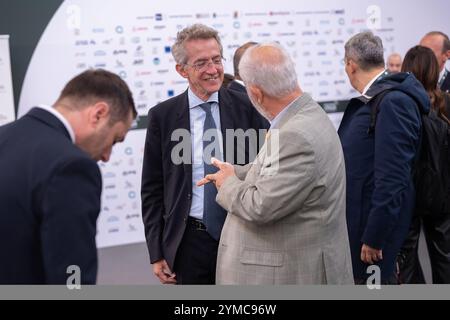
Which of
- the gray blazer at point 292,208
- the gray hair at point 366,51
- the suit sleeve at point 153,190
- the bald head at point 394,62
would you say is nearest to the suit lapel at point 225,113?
the suit sleeve at point 153,190

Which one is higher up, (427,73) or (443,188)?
(427,73)

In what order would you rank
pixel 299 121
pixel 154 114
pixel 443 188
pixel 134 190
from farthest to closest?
pixel 134 190
pixel 443 188
pixel 154 114
pixel 299 121

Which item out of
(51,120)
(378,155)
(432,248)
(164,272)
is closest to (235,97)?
(378,155)

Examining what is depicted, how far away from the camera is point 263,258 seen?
2041mm

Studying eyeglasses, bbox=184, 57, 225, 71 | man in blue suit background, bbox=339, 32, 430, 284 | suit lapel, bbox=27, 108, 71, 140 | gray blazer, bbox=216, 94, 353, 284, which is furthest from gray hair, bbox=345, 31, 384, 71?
suit lapel, bbox=27, 108, 71, 140

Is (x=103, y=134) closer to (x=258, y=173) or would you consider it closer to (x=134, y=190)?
(x=258, y=173)

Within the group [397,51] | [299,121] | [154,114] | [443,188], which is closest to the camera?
[299,121]

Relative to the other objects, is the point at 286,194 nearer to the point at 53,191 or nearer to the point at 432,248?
the point at 53,191

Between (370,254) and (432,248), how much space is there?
2.92 feet

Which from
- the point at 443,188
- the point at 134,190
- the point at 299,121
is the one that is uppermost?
the point at 299,121

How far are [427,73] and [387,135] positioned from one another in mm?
789

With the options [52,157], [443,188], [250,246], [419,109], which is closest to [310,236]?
[250,246]

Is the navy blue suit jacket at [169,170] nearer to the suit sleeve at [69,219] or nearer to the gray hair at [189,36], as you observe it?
the gray hair at [189,36]

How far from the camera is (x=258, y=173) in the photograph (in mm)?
2082
